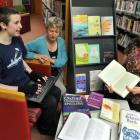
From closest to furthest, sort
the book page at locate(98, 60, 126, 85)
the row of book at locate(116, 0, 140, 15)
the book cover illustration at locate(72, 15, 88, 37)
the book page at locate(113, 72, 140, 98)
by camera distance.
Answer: the book page at locate(113, 72, 140, 98)
the book page at locate(98, 60, 126, 85)
the book cover illustration at locate(72, 15, 88, 37)
the row of book at locate(116, 0, 140, 15)

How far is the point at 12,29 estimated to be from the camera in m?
2.15

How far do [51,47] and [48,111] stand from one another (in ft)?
2.43

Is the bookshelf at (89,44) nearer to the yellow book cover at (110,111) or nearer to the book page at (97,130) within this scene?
the yellow book cover at (110,111)

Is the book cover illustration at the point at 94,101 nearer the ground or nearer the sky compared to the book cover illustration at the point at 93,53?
nearer the ground

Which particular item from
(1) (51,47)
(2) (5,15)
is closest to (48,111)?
(1) (51,47)

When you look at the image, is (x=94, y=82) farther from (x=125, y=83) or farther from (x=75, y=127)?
(x=75, y=127)

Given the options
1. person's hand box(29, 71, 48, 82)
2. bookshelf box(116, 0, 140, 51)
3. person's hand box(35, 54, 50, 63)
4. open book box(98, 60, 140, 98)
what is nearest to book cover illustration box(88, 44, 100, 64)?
open book box(98, 60, 140, 98)

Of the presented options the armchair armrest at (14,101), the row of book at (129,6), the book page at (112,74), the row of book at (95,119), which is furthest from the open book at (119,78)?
the row of book at (129,6)

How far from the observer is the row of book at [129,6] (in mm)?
4551

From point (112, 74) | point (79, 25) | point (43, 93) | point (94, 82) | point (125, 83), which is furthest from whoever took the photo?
point (94, 82)

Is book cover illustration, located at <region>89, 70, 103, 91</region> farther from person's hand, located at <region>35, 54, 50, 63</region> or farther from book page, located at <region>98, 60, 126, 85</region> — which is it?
person's hand, located at <region>35, 54, 50, 63</region>

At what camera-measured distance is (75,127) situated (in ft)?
5.72

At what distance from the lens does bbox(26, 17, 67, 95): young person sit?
261 cm

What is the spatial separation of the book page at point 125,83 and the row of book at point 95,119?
4.8 inches
